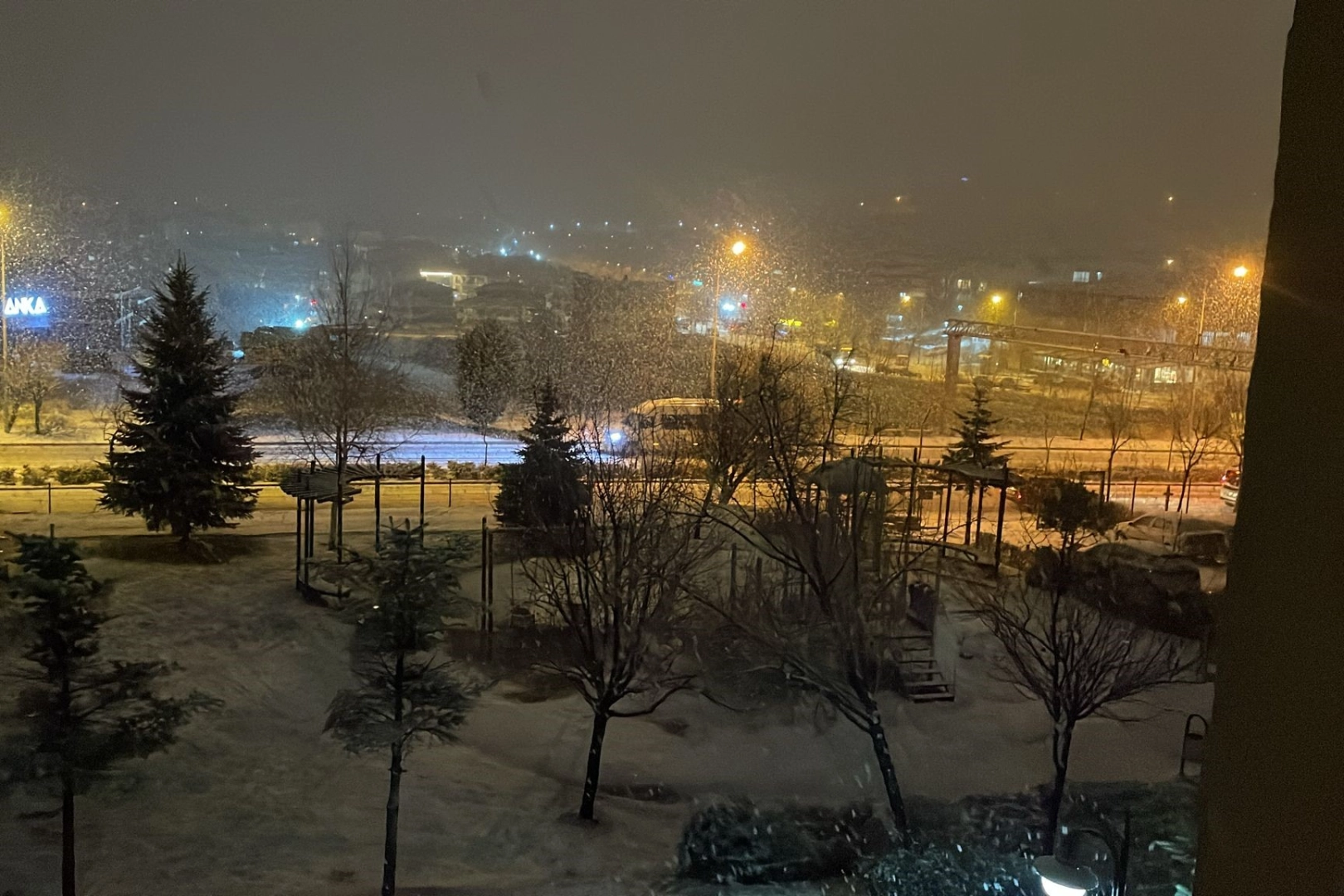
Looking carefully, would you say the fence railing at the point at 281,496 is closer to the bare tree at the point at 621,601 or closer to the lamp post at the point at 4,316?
the lamp post at the point at 4,316

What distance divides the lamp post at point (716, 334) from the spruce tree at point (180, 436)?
12.7ft

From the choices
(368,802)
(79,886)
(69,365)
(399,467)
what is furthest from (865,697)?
(69,365)

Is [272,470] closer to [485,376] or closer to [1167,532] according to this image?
[485,376]

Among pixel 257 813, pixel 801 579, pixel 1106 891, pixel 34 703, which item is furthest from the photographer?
pixel 801 579

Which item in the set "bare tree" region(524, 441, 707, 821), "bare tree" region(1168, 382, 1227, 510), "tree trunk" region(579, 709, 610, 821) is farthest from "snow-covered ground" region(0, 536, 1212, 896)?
"bare tree" region(1168, 382, 1227, 510)

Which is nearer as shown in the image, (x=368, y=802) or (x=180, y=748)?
(x=368, y=802)

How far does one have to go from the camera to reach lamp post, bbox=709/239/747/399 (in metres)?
8.40

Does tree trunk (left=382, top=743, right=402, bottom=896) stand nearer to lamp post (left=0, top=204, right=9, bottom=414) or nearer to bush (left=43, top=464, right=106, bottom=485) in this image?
bush (left=43, top=464, right=106, bottom=485)

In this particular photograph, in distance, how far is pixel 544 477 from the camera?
6.58 metres

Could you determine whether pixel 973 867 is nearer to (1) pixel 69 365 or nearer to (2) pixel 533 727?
(2) pixel 533 727

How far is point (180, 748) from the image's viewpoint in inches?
152

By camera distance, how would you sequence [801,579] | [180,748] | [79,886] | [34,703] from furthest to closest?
[801,579] → [180,748] → [79,886] → [34,703]

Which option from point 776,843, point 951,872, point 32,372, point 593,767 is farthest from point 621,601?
point 32,372

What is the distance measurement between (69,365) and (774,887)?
9940mm
